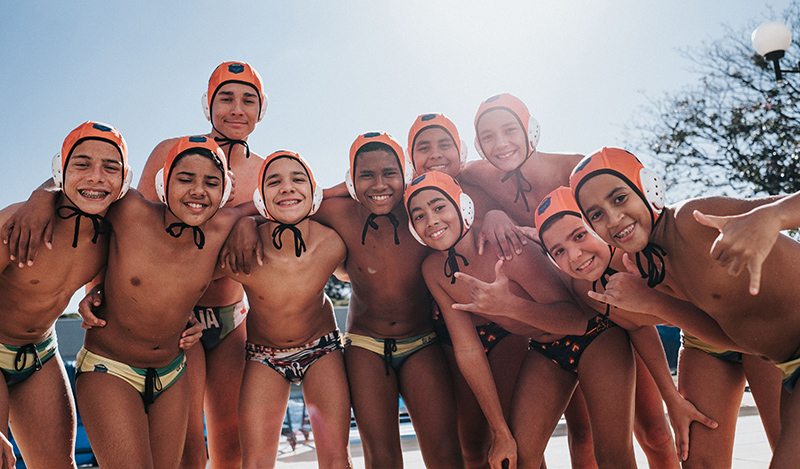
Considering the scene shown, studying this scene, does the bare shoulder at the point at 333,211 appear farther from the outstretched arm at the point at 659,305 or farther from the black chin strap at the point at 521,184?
the outstretched arm at the point at 659,305

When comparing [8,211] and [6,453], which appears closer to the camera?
[6,453]

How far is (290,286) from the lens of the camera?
435 cm

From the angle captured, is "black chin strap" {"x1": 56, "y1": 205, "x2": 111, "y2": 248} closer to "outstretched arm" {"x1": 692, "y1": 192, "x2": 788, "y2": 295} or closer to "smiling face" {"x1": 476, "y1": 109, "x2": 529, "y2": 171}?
"smiling face" {"x1": 476, "y1": 109, "x2": 529, "y2": 171}

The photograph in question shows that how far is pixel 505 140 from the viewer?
4.86 meters

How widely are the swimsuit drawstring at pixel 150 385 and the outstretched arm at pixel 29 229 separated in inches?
44.1

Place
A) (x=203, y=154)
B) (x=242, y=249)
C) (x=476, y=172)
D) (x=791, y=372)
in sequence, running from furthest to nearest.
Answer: (x=476, y=172) < (x=242, y=249) < (x=203, y=154) < (x=791, y=372)

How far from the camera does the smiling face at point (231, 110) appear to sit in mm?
5094

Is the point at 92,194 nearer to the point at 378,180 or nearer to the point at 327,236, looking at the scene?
the point at 327,236

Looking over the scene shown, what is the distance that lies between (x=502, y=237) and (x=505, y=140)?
0.98 m

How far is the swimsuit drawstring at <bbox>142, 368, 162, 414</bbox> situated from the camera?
405 centimetres

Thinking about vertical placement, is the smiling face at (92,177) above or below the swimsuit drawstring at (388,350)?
above

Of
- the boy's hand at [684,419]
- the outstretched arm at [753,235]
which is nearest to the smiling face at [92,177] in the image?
the outstretched arm at [753,235]

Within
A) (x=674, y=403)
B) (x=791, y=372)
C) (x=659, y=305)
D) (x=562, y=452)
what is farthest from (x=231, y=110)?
(x=562, y=452)

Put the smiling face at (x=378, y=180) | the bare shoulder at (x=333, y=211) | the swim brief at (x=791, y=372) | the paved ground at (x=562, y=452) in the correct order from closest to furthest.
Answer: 1. the swim brief at (x=791, y=372)
2. the smiling face at (x=378, y=180)
3. the bare shoulder at (x=333, y=211)
4. the paved ground at (x=562, y=452)
